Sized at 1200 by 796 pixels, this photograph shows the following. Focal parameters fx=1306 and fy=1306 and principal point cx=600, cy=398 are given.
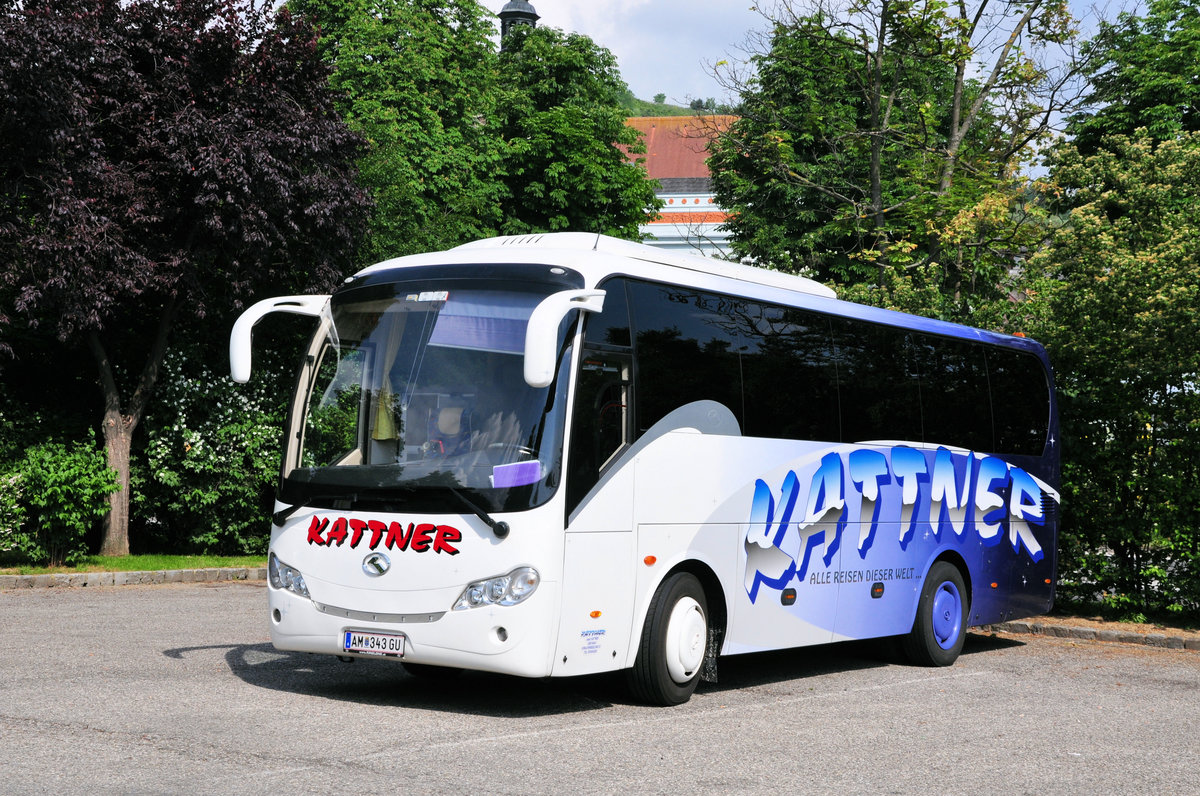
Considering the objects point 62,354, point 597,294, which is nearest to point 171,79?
point 62,354

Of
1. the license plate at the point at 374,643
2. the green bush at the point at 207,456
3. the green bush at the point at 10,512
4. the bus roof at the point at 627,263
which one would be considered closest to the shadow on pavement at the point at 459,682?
the license plate at the point at 374,643

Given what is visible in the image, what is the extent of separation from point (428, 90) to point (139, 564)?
73.5ft

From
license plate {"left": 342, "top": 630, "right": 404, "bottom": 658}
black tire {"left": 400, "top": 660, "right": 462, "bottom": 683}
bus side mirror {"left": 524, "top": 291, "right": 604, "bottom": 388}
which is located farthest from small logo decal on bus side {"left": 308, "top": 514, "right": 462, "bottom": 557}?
black tire {"left": 400, "top": 660, "right": 462, "bottom": 683}

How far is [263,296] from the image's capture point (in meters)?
21.8

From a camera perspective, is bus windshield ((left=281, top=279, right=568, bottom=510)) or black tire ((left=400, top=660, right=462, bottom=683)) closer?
bus windshield ((left=281, top=279, right=568, bottom=510))

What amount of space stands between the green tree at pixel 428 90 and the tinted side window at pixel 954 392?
59.9 feet

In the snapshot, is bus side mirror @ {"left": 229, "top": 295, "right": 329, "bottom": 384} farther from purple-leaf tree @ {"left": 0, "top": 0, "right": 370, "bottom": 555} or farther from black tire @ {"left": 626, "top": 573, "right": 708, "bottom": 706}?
purple-leaf tree @ {"left": 0, "top": 0, "right": 370, "bottom": 555}

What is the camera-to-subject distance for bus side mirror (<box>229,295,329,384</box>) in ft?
29.6

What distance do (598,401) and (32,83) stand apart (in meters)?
11.6

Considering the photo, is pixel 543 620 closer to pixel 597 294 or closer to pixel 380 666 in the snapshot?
pixel 597 294

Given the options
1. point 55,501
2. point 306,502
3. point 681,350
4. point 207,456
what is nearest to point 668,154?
point 207,456

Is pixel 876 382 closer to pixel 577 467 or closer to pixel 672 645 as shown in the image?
pixel 672 645

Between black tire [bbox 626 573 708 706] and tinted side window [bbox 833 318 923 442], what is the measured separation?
2.65 metres

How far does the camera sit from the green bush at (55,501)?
17938 millimetres
